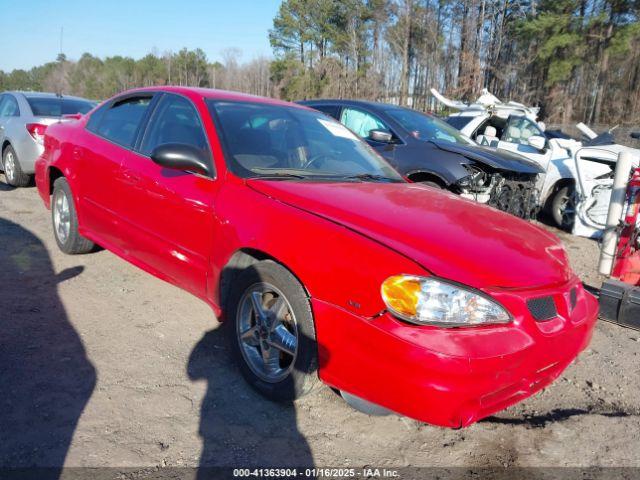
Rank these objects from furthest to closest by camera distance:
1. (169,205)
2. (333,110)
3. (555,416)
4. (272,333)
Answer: (333,110), (169,205), (555,416), (272,333)

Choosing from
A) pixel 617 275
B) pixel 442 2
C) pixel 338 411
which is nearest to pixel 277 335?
pixel 338 411

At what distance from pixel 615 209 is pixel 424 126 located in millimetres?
2491

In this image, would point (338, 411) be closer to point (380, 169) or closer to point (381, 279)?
point (381, 279)

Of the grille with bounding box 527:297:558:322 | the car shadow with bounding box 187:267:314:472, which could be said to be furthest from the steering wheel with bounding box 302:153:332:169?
the grille with bounding box 527:297:558:322

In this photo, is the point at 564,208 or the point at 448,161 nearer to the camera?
the point at 448,161

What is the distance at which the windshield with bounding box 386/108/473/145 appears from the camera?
20.4 ft

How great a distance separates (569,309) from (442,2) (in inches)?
1629

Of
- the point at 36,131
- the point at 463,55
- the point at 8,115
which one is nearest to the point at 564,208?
the point at 36,131

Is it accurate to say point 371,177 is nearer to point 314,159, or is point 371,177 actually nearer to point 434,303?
point 314,159

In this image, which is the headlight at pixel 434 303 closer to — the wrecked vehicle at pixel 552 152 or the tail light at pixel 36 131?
the wrecked vehicle at pixel 552 152

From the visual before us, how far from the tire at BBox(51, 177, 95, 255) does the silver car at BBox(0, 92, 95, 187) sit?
11.2 ft

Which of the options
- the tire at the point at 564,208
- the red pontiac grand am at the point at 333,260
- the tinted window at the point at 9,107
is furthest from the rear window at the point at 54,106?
the tire at the point at 564,208

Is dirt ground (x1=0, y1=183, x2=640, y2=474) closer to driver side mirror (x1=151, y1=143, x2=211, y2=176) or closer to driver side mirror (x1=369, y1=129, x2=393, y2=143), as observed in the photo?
driver side mirror (x1=151, y1=143, x2=211, y2=176)

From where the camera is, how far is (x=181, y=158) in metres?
2.91
